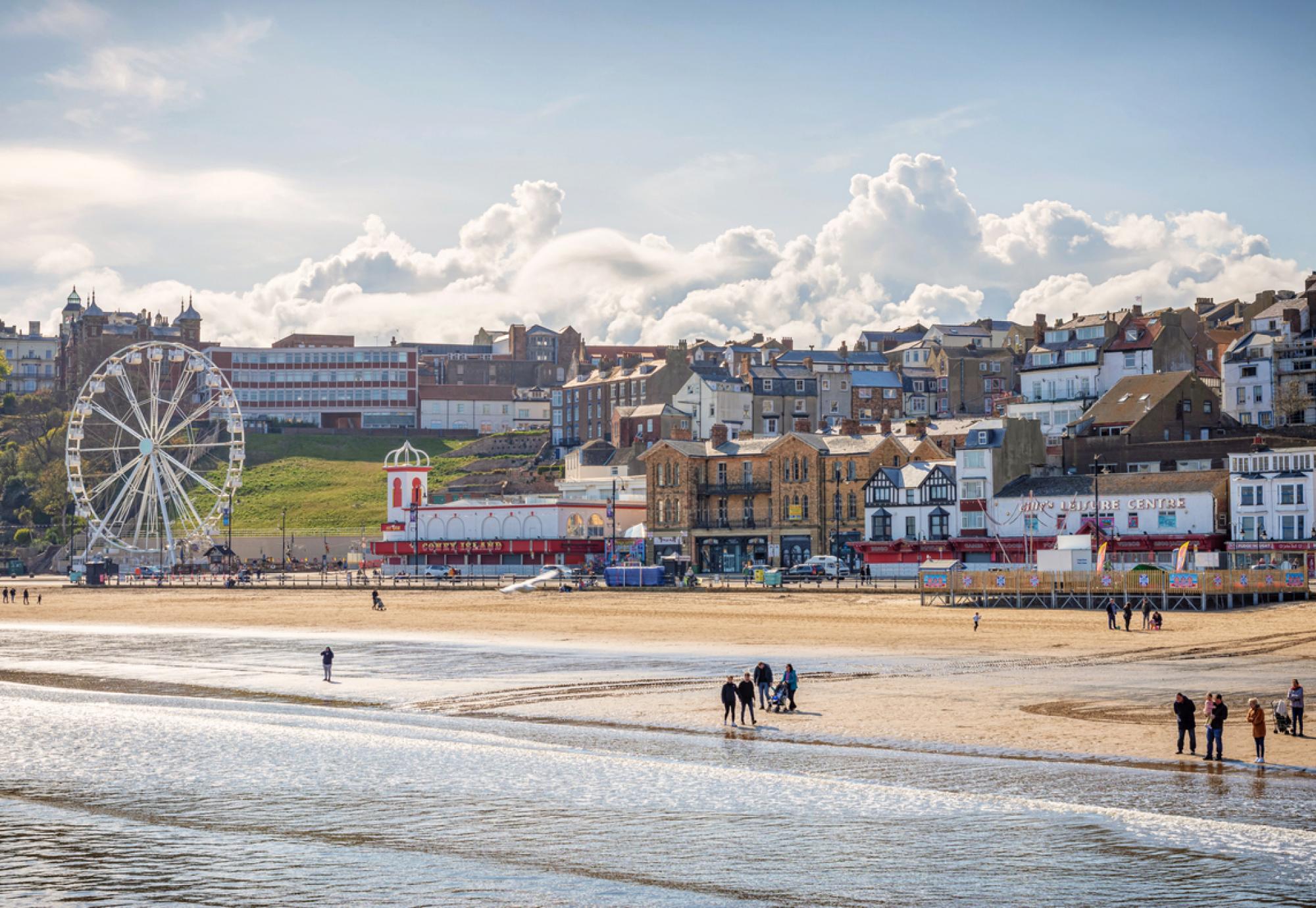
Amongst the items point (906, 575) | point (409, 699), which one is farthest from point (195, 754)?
point (906, 575)

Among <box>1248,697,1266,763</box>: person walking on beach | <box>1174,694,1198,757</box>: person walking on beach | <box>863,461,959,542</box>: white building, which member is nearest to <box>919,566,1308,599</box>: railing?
<box>863,461,959,542</box>: white building

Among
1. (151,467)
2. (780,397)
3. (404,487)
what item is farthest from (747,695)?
(780,397)

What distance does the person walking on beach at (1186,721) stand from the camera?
28.7 metres

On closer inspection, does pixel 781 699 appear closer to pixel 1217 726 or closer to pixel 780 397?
pixel 1217 726

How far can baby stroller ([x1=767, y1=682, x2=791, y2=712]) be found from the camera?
36062mm

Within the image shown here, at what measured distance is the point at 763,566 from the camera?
324ft

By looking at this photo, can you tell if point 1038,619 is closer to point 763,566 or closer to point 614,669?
point 614,669

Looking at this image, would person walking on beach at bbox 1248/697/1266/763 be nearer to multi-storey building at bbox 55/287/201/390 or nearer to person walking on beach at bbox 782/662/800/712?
person walking on beach at bbox 782/662/800/712

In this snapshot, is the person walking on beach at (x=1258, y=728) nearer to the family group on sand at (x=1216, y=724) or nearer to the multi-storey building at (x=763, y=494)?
the family group on sand at (x=1216, y=724)

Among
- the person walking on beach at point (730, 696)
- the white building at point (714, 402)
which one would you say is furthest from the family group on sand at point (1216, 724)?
the white building at point (714, 402)

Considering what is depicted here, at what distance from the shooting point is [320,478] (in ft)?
520

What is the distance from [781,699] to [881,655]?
14018mm

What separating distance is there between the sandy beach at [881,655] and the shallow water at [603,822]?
2.71 m

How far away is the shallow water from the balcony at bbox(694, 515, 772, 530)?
2607 inches
